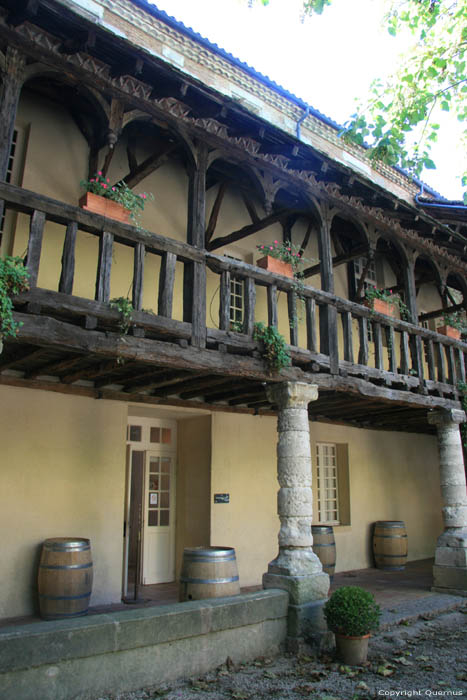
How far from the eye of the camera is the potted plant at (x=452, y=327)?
1032cm

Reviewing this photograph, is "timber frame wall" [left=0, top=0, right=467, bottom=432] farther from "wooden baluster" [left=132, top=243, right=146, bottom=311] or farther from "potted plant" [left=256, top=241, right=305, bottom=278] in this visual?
"potted plant" [left=256, top=241, right=305, bottom=278]

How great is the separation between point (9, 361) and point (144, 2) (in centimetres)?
775

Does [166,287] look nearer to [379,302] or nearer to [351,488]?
[379,302]

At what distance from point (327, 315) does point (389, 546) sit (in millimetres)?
5503

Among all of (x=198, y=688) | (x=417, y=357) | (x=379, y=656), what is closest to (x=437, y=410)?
(x=417, y=357)

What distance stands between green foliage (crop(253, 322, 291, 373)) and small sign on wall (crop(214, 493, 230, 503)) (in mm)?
2932

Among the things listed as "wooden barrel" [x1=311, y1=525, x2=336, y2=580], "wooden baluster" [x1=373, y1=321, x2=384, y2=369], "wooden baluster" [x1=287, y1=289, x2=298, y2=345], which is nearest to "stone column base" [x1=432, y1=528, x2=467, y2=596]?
"wooden barrel" [x1=311, y1=525, x2=336, y2=580]

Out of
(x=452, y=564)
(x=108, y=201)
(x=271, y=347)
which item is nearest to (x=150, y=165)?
(x=108, y=201)

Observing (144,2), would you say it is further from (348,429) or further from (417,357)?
(348,429)

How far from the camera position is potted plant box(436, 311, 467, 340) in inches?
406

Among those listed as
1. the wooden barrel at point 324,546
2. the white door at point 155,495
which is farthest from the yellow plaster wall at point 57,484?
the wooden barrel at point 324,546

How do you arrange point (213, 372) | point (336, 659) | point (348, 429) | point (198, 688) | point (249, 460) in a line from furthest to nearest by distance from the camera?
1. point (348, 429)
2. point (249, 460)
3. point (213, 372)
4. point (336, 659)
5. point (198, 688)

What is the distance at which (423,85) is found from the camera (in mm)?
6207

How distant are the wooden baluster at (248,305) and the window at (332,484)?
508 cm
